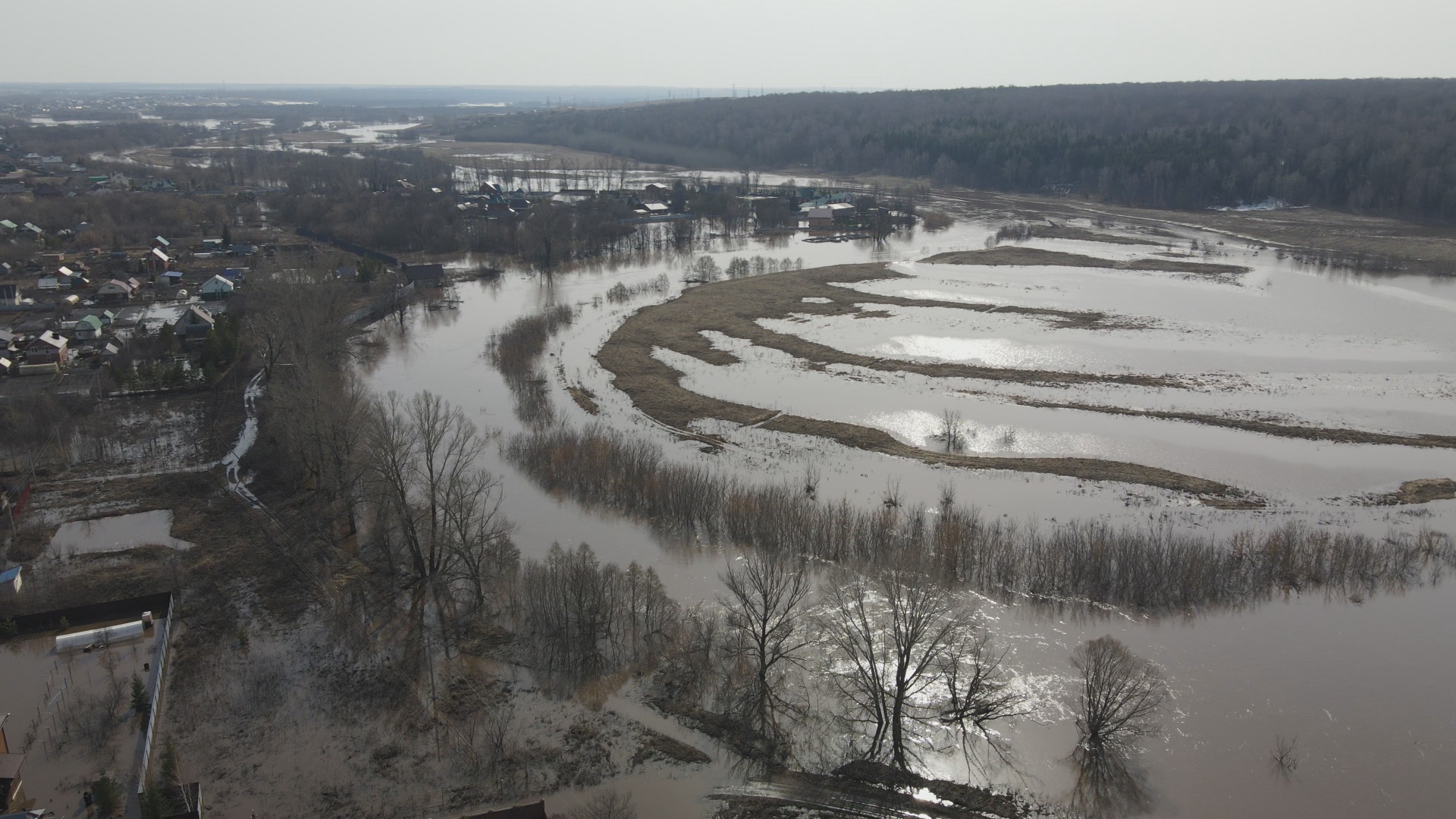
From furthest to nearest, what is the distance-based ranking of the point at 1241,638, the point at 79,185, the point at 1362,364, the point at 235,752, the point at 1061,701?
the point at 79,185, the point at 1362,364, the point at 1241,638, the point at 1061,701, the point at 235,752

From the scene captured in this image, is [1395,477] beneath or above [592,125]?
beneath

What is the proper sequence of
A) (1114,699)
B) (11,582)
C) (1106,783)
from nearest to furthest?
(1106,783) → (1114,699) → (11,582)

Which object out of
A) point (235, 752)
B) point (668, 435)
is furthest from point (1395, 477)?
point (235, 752)

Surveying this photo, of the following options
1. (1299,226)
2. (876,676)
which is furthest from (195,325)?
(1299,226)

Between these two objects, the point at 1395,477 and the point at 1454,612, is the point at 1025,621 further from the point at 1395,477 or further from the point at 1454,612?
the point at 1395,477

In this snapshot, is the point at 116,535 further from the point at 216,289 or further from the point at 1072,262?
the point at 1072,262

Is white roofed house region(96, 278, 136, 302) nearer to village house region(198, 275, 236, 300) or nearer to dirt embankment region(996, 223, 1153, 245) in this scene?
village house region(198, 275, 236, 300)

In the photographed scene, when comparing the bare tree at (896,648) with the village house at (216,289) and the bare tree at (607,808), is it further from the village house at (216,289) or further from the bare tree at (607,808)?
the village house at (216,289)
